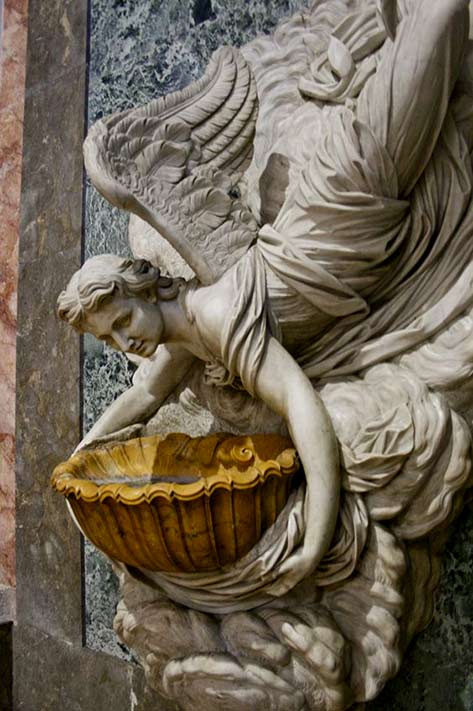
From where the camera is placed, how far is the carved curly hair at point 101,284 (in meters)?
1.70

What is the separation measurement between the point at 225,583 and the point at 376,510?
1.20 feet

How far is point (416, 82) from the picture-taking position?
158 centimetres

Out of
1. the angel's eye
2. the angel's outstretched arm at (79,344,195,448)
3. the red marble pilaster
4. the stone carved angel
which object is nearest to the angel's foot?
the stone carved angel

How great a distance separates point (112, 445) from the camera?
2.03m

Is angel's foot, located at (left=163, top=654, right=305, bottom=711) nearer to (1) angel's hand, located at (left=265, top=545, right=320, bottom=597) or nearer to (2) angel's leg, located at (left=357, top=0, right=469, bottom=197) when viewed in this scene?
(1) angel's hand, located at (left=265, top=545, right=320, bottom=597)

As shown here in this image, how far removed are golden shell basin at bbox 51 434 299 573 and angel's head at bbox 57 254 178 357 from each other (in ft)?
1.01

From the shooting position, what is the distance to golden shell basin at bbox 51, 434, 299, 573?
160 cm

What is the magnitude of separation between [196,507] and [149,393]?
22.3 inches

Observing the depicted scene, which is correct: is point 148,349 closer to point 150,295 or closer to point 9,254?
point 150,295

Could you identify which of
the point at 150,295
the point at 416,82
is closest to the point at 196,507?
the point at 150,295

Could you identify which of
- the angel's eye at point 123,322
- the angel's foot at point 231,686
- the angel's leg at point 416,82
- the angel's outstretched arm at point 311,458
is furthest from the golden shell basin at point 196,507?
the angel's leg at point 416,82

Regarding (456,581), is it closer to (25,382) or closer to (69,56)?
(25,382)

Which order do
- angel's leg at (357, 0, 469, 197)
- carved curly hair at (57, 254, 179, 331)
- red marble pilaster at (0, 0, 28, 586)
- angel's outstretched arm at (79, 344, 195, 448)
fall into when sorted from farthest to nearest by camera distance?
1. red marble pilaster at (0, 0, 28, 586)
2. angel's outstretched arm at (79, 344, 195, 448)
3. carved curly hair at (57, 254, 179, 331)
4. angel's leg at (357, 0, 469, 197)

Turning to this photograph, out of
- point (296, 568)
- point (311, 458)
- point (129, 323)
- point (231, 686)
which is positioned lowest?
point (231, 686)
